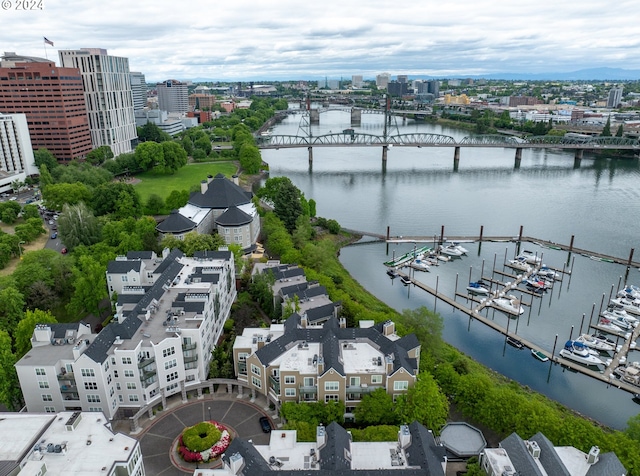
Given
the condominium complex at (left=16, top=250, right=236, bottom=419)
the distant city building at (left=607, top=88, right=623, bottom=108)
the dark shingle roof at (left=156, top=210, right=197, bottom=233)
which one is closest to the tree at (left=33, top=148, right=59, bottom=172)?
the dark shingle roof at (left=156, top=210, right=197, bottom=233)

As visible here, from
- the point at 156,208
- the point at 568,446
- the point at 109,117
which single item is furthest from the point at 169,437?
the point at 109,117

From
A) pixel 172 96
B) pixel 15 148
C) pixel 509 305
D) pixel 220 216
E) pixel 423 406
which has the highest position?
pixel 172 96

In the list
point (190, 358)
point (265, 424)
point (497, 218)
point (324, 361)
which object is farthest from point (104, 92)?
point (265, 424)

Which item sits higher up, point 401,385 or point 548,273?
point 401,385

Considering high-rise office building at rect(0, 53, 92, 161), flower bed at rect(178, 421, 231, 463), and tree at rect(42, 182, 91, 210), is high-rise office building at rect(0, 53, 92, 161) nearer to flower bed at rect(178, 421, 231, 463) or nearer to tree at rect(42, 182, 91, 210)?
tree at rect(42, 182, 91, 210)

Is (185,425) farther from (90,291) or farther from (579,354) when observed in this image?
(579,354)

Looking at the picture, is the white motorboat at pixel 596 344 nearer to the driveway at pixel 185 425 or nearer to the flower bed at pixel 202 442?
the driveway at pixel 185 425
